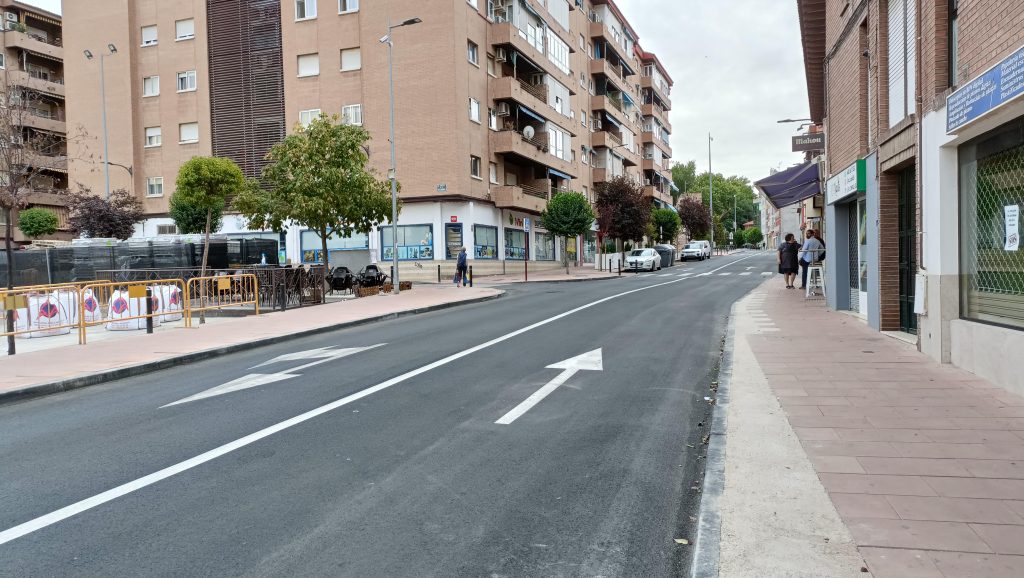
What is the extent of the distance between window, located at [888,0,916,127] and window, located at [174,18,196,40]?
139 feet

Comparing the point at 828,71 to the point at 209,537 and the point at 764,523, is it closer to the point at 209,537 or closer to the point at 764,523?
the point at 764,523

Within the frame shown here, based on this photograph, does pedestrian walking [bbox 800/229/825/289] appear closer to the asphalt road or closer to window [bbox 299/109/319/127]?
the asphalt road

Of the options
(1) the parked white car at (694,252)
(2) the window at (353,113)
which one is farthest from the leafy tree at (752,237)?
(2) the window at (353,113)

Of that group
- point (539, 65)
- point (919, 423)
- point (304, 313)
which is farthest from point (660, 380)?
point (539, 65)

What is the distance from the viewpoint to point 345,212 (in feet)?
79.7

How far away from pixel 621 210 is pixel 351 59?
21.0 meters

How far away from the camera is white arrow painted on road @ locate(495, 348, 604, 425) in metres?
6.28

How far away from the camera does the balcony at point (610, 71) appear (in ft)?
187

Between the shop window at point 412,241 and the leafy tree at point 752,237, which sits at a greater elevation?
the leafy tree at point 752,237

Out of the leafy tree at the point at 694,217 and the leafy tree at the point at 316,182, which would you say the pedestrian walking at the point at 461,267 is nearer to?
the leafy tree at the point at 316,182

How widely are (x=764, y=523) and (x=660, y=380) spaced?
4.28 meters

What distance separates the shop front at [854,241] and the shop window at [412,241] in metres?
23.2

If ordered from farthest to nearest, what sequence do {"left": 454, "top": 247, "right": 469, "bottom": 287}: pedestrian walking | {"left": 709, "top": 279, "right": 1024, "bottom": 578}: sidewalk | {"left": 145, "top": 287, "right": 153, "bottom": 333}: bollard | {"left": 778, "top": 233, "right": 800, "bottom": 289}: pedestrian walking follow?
{"left": 454, "top": 247, "right": 469, "bottom": 287}: pedestrian walking → {"left": 778, "top": 233, "right": 800, "bottom": 289}: pedestrian walking → {"left": 145, "top": 287, "right": 153, "bottom": 333}: bollard → {"left": 709, "top": 279, "right": 1024, "bottom": 578}: sidewalk

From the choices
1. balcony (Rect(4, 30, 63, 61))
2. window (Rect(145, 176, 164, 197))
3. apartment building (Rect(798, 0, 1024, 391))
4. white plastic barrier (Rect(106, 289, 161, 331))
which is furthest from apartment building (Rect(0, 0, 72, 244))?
apartment building (Rect(798, 0, 1024, 391))
